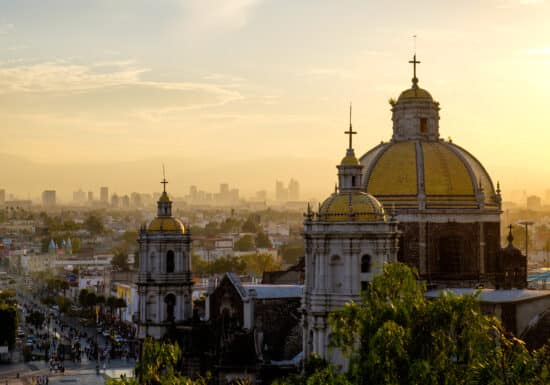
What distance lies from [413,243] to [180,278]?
12.4 meters

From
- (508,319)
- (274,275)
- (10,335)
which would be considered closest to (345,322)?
(508,319)

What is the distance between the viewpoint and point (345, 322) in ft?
90.0

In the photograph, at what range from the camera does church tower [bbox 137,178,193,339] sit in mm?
52750

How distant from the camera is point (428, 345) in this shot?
2545 centimetres

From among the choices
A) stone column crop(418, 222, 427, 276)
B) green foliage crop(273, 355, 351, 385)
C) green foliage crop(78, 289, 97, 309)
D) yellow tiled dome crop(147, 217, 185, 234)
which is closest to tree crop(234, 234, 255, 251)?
green foliage crop(78, 289, 97, 309)

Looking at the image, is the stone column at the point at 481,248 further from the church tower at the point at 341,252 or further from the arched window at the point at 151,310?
the arched window at the point at 151,310

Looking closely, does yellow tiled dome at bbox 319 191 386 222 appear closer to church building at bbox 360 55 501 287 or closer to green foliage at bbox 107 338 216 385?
church building at bbox 360 55 501 287

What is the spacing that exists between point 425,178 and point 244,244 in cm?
13912

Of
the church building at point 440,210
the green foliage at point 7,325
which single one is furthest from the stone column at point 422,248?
the green foliage at point 7,325

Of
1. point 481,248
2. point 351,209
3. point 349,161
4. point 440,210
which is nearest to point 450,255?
point 481,248

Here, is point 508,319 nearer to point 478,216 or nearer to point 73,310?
point 478,216

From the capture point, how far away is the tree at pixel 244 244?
182125 mm

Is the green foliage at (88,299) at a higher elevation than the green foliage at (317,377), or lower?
higher

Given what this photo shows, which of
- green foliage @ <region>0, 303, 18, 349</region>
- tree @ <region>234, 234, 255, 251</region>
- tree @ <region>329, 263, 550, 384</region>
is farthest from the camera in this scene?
tree @ <region>234, 234, 255, 251</region>
